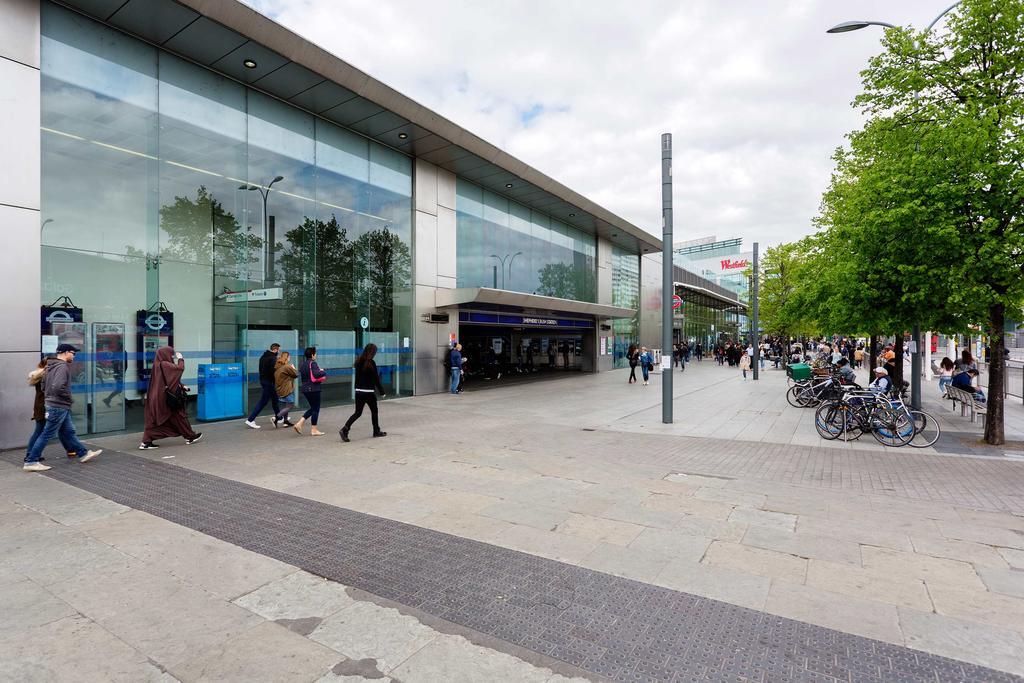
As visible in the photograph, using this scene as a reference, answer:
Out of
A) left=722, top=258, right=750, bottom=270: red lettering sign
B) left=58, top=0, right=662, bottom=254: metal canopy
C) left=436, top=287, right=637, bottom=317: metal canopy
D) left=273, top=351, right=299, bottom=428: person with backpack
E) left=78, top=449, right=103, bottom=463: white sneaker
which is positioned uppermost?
left=722, top=258, right=750, bottom=270: red lettering sign

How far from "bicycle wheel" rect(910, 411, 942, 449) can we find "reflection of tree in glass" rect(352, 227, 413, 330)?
12.8 meters

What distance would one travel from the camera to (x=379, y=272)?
15711 millimetres

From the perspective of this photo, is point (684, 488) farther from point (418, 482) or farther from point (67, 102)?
point (67, 102)

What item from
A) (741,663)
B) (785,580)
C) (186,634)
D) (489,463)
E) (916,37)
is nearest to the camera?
(741,663)

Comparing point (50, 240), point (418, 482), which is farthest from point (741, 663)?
point (50, 240)

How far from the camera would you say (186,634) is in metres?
3.18

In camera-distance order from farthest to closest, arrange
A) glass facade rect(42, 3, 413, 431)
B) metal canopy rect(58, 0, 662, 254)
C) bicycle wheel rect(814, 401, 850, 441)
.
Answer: bicycle wheel rect(814, 401, 850, 441) → metal canopy rect(58, 0, 662, 254) → glass facade rect(42, 3, 413, 431)

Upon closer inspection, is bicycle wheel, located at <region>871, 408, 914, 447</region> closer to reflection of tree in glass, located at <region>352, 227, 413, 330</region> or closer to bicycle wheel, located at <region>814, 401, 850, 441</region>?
bicycle wheel, located at <region>814, 401, 850, 441</region>

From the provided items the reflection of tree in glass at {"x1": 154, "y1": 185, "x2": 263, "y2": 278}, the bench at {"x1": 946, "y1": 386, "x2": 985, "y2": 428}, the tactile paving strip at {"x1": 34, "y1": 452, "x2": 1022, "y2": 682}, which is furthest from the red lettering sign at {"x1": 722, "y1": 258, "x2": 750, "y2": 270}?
the tactile paving strip at {"x1": 34, "y1": 452, "x2": 1022, "y2": 682}

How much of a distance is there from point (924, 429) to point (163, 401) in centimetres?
1313

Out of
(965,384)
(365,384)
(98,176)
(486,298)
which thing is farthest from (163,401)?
(965,384)

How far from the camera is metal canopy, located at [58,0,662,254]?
9.83 metres

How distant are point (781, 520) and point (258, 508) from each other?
17.2 feet

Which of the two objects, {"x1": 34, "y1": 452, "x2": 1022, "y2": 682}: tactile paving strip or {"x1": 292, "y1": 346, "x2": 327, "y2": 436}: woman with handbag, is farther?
{"x1": 292, "y1": 346, "x2": 327, "y2": 436}: woman with handbag
